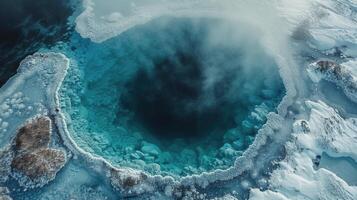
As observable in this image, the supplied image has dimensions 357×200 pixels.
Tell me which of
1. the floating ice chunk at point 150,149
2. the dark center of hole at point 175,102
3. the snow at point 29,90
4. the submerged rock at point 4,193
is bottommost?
the floating ice chunk at point 150,149

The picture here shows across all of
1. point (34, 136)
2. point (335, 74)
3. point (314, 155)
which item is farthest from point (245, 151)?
point (34, 136)

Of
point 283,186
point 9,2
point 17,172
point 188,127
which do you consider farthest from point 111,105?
point 9,2

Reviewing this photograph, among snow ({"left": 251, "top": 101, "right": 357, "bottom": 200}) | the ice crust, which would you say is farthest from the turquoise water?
snow ({"left": 251, "top": 101, "right": 357, "bottom": 200})

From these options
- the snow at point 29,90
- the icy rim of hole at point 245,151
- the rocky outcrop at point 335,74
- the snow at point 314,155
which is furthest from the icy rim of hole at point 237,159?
the rocky outcrop at point 335,74

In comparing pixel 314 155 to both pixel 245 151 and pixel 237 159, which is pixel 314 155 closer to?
pixel 245 151

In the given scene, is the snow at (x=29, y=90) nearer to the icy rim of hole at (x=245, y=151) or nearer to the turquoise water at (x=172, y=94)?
the icy rim of hole at (x=245, y=151)

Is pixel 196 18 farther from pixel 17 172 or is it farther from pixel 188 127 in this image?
pixel 17 172
